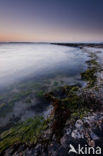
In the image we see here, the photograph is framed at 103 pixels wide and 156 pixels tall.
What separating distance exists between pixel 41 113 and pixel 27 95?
227 centimetres

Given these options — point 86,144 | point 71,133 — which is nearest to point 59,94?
point 71,133

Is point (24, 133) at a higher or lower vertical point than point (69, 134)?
lower

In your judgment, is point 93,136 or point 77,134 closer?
point 93,136

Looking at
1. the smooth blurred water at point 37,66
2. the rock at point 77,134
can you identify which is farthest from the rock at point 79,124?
the smooth blurred water at point 37,66

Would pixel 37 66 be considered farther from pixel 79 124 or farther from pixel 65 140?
pixel 65 140

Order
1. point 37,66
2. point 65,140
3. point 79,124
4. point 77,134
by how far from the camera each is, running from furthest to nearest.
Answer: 1. point 37,66
2. point 79,124
3. point 77,134
4. point 65,140

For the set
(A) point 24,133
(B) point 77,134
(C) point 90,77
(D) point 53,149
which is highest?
(C) point 90,77

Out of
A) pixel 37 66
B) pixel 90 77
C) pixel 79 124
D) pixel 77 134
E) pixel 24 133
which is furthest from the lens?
pixel 37 66

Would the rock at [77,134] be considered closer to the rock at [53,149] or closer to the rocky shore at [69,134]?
the rocky shore at [69,134]

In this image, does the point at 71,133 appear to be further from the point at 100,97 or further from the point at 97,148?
the point at 100,97

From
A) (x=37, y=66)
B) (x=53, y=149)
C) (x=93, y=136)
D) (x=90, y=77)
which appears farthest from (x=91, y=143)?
(x=37, y=66)

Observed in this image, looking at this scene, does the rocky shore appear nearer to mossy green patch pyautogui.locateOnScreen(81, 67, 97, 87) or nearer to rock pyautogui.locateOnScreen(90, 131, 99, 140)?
rock pyautogui.locateOnScreen(90, 131, 99, 140)

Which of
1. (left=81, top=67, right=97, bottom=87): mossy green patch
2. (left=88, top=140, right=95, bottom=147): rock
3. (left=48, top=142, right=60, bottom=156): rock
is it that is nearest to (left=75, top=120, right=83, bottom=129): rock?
(left=88, top=140, right=95, bottom=147): rock

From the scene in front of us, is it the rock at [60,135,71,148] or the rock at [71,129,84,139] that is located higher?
the rock at [71,129,84,139]
